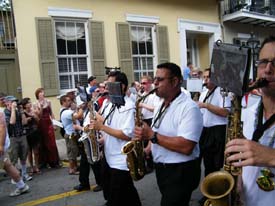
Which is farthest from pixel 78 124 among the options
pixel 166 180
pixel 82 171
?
pixel 166 180

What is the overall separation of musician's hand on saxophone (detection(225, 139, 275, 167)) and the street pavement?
345 centimetres

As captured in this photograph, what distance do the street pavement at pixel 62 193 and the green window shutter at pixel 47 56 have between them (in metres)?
3.41

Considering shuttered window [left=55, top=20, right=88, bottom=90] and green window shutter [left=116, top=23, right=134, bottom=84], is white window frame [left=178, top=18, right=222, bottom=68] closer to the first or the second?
green window shutter [left=116, top=23, right=134, bottom=84]

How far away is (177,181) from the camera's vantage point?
3.04 meters

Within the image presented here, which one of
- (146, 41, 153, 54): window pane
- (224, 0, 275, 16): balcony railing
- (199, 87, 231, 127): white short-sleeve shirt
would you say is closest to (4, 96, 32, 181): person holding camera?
(199, 87, 231, 127): white short-sleeve shirt

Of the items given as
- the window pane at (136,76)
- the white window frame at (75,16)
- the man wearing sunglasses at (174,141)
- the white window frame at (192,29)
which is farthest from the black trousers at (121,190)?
the white window frame at (192,29)

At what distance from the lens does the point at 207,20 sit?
14.7 meters

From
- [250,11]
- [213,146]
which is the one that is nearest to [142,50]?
[250,11]

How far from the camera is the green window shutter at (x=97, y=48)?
34.8 feet

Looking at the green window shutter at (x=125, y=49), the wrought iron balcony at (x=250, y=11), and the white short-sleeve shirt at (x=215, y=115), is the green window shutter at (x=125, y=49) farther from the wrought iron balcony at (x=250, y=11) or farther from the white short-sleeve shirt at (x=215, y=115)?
the white short-sleeve shirt at (x=215, y=115)

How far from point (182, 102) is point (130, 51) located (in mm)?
8649

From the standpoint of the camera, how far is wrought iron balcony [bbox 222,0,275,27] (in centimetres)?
1495

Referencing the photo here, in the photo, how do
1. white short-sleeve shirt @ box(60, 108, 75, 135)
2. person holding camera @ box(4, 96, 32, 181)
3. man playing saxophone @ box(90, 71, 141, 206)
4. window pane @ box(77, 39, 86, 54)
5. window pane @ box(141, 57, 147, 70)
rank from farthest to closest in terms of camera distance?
window pane @ box(141, 57, 147, 70) < window pane @ box(77, 39, 86, 54) < white short-sleeve shirt @ box(60, 108, 75, 135) < person holding camera @ box(4, 96, 32, 181) < man playing saxophone @ box(90, 71, 141, 206)

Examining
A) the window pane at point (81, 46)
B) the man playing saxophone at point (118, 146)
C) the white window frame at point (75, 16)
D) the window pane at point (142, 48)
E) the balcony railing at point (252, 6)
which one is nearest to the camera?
the man playing saxophone at point (118, 146)
